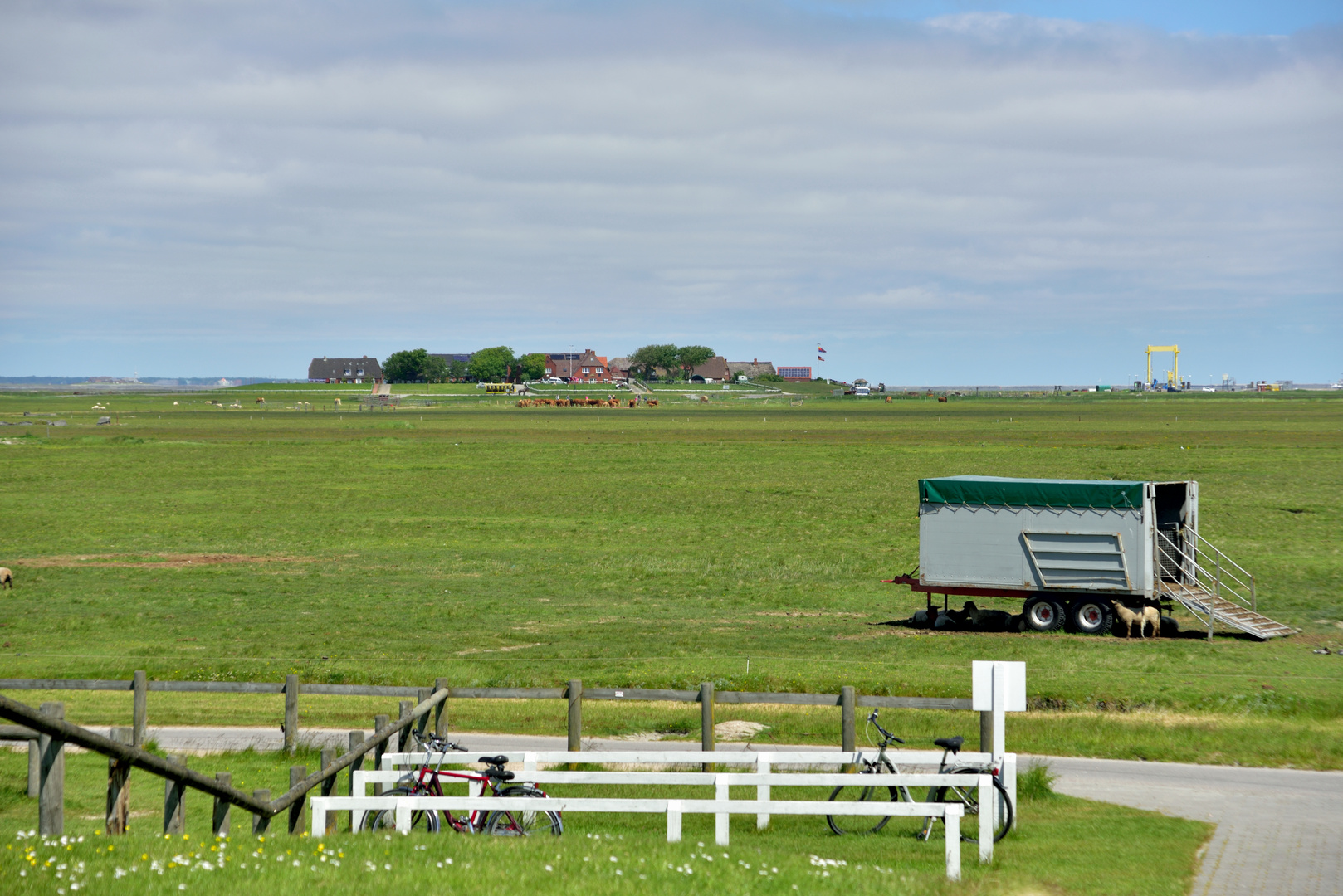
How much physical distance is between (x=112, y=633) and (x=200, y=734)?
11.7m

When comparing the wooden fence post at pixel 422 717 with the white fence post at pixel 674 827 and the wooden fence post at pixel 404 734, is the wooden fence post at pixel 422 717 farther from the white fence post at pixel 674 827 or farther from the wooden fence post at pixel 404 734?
the white fence post at pixel 674 827

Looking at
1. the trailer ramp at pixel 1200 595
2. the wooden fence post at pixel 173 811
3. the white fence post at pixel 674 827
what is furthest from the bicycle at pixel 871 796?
the trailer ramp at pixel 1200 595

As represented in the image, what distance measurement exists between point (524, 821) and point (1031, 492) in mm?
21219

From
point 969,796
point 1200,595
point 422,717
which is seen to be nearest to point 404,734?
point 422,717

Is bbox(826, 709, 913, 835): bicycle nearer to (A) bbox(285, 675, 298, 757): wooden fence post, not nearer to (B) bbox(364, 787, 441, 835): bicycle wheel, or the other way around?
(B) bbox(364, 787, 441, 835): bicycle wheel

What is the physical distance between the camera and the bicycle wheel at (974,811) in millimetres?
13297

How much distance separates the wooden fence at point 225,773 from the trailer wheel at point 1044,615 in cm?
1522

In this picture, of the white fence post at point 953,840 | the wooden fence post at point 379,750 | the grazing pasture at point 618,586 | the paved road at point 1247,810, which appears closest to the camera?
the white fence post at point 953,840

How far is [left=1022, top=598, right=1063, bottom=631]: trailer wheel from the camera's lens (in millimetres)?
30922

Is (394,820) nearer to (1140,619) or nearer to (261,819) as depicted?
(261,819)

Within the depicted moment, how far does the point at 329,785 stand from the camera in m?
12.6

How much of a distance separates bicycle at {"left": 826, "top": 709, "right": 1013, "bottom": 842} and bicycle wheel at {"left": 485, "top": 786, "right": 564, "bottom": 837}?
3.10m

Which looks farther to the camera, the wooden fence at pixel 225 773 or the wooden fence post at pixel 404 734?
the wooden fence post at pixel 404 734

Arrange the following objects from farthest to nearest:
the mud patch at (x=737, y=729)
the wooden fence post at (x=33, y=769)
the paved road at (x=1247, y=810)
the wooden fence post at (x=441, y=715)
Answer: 1. the mud patch at (x=737, y=729)
2. the wooden fence post at (x=441, y=715)
3. the wooden fence post at (x=33, y=769)
4. the paved road at (x=1247, y=810)
